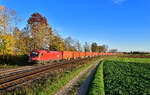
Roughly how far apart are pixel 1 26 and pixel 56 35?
25.5 m

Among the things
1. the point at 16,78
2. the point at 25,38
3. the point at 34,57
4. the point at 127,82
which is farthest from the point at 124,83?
the point at 25,38

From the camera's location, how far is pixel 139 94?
696cm

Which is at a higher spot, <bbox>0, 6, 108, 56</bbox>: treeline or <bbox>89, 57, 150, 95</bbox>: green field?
<bbox>0, 6, 108, 56</bbox>: treeline

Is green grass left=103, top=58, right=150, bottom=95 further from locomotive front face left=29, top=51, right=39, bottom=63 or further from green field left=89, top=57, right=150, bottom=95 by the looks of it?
locomotive front face left=29, top=51, right=39, bottom=63

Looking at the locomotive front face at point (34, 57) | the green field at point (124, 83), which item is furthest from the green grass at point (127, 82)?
the locomotive front face at point (34, 57)

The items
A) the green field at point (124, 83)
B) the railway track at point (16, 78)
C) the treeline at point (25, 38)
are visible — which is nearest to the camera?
the green field at point (124, 83)

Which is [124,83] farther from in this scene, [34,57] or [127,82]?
[34,57]

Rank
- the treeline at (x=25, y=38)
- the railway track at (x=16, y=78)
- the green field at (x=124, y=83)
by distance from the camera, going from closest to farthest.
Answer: the green field at (x=124, y=83)
the railway track at (x=16, y=78)
the treeline at (x=25, y=38)

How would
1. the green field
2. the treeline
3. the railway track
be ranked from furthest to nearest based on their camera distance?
1. the treeline
2. the railway track
3. the green field

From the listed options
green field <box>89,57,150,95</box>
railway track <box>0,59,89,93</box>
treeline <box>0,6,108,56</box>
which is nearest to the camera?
green field <box>89,57,150,95</box>

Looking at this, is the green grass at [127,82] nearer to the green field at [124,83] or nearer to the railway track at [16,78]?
the green field at [124,83]

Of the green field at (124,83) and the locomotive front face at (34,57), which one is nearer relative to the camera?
the green field at (124,83)

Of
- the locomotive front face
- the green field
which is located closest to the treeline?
the locomotive front face

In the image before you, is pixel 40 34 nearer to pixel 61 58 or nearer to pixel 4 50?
pixel 61 58
